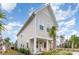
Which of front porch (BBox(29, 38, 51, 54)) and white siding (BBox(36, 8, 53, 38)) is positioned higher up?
white siding (BBox(36, 8, 53, 38))

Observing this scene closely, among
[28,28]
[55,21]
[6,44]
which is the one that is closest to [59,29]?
[55,21]

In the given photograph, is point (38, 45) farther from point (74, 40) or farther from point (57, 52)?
point (74, 40)

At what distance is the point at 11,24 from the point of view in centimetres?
446

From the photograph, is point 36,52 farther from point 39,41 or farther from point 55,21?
point 55,21

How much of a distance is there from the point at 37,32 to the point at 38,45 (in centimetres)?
18

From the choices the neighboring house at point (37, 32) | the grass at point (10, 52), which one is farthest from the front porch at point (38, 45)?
the grass at point (10, 52)

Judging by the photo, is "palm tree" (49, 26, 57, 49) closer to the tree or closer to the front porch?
the front porch

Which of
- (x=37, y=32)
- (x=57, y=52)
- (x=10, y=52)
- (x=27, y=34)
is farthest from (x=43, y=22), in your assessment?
(x=10, y=52)

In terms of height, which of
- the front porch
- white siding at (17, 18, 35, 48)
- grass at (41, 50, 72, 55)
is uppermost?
white siding at (17, 18, 35, 48)

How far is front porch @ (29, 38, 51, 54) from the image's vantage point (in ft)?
14.6

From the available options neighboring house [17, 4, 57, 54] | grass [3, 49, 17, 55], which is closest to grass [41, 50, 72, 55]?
neighboring house [17, 4, 57, 54]

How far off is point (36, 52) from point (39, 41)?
158 mm

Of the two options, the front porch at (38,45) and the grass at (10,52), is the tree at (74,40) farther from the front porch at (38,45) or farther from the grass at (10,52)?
the grass at (10,52)

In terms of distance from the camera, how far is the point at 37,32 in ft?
14.6
